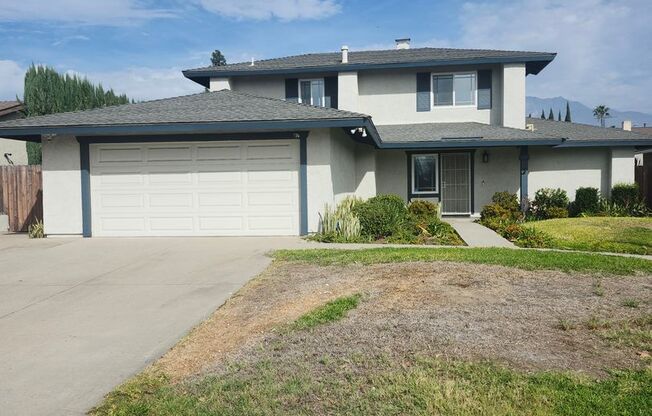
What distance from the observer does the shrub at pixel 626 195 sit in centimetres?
1770

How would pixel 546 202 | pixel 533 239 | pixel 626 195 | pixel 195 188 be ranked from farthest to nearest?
pixel 546 202, pixel 626 195, pixel 195 188, pixel 533 239

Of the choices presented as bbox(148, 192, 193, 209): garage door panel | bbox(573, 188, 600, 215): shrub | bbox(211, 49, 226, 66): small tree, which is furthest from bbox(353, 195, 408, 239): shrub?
bbox(211, 49, 226, 66): small tree

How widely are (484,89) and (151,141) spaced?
1271 cm

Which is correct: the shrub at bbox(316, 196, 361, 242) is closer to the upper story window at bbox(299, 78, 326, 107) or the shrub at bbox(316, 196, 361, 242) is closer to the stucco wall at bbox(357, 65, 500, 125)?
the stucco wall at bbox(357, 65, 500, 125)

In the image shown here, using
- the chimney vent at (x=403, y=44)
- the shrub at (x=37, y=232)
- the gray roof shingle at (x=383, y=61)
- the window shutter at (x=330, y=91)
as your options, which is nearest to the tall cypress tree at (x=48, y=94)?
the gray roof shingle at (x=383, y=61)

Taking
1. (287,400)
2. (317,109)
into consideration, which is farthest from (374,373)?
(317,109)

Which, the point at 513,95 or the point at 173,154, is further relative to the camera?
the point at 513,95

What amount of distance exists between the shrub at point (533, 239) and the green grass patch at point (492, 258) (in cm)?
125

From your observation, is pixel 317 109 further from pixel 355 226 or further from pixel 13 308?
pixel 13 308

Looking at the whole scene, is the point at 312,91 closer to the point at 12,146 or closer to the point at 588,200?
the point at 588,200

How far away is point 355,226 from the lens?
1287cm

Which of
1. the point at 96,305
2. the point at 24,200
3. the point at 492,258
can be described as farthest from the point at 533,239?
the point at 24,200

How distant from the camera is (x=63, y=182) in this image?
13.9 metres

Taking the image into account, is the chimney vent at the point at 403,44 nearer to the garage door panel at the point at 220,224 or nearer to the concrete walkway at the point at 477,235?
the concrete walkway at the point at 477,235
